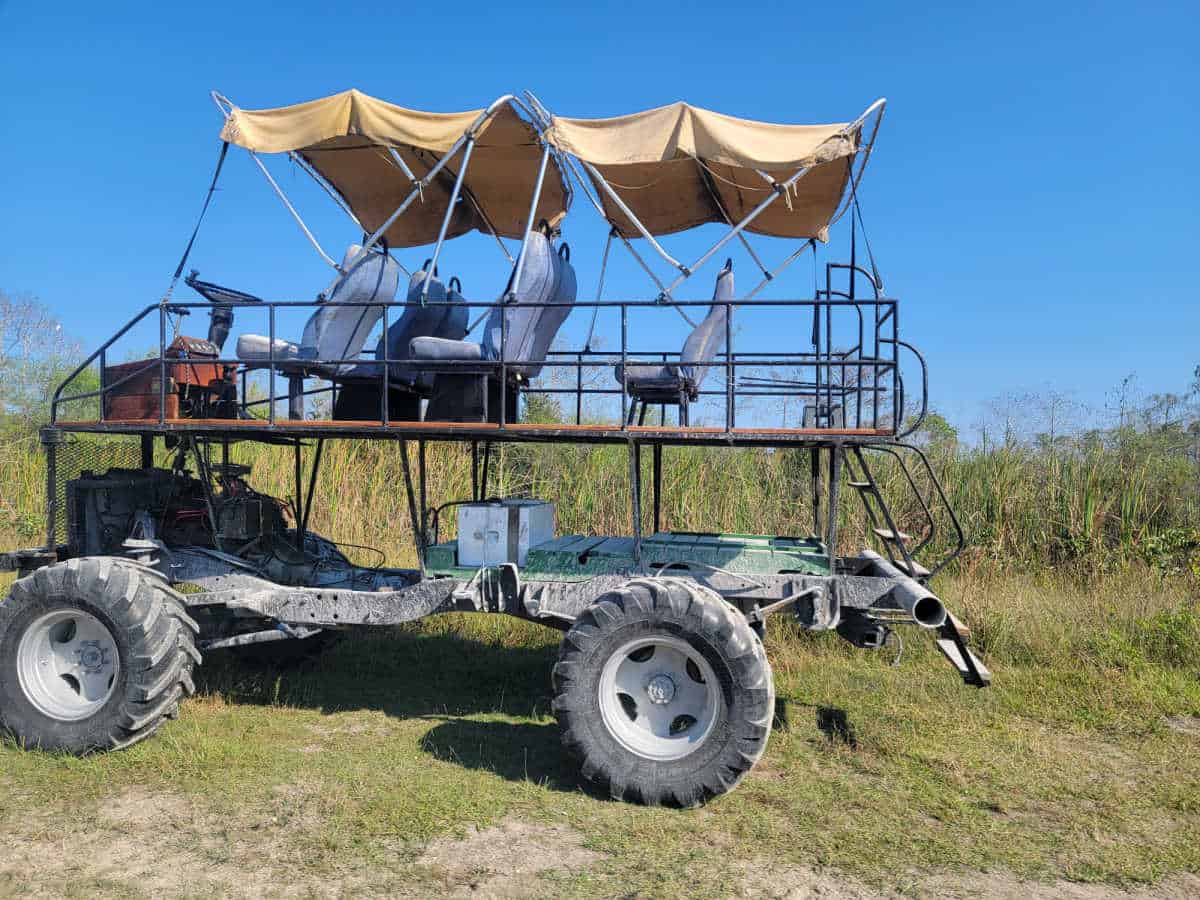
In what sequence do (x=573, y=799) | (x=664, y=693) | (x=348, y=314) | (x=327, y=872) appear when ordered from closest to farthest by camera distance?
1. (x=327, y=872)
2. (x=573, y=799)
3. (x=664, y=693)
4. (x=348, y=314)

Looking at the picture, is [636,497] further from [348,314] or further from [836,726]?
[348,314]

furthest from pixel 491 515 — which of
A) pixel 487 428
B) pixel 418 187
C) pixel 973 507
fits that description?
pixel 973 507

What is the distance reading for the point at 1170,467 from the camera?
10.4 metres

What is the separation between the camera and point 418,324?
6.79 m

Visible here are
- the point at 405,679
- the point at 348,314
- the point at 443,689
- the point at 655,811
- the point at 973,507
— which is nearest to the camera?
the point at 655,811

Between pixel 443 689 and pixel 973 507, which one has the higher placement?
pixel 973 507

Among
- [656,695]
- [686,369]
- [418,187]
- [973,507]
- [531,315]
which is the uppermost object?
[418,187]

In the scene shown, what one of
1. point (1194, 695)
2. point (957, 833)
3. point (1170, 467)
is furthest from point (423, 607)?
point (1170, 467)

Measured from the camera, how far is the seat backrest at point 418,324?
6.51m

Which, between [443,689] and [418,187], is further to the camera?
[443,689]

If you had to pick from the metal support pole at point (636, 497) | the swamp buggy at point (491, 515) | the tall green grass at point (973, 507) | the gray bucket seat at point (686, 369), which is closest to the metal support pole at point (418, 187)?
the swamp buggy at point (491, 515)

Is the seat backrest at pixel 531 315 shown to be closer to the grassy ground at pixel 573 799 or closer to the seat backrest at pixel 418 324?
the seat backrest at pixel 418 324

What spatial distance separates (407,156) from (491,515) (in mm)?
3572

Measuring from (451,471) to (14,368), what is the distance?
38.9 ft
